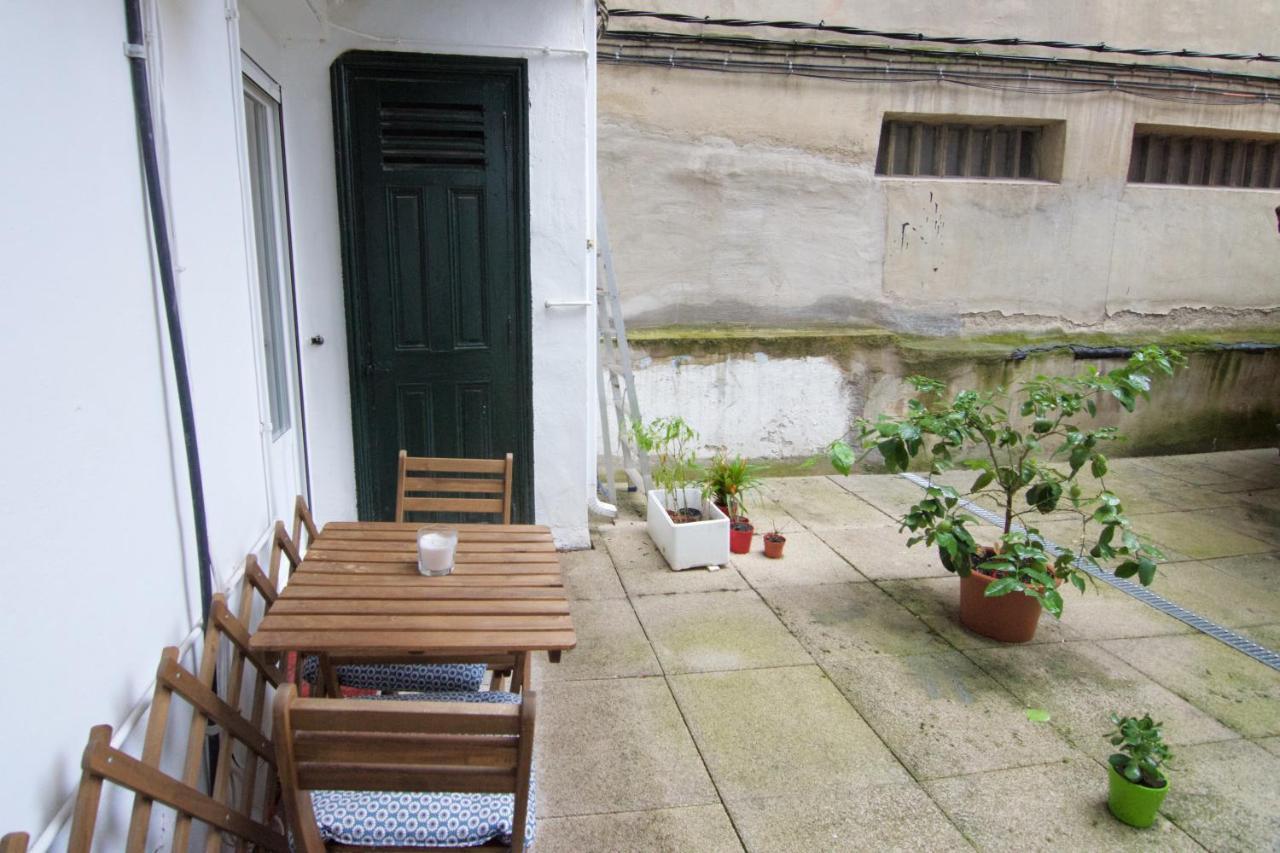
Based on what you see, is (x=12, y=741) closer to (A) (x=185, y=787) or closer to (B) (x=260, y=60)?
(A) (x=185, y=787)

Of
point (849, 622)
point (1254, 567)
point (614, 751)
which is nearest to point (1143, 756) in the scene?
point (849, 622)

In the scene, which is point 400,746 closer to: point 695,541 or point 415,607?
point 415,607

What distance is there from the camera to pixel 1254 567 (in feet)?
15.5

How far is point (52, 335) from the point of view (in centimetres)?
141

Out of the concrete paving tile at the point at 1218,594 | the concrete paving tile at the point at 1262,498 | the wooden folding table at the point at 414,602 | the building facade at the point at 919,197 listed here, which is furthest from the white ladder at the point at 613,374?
the concrete paving tile at the point at 1262,498

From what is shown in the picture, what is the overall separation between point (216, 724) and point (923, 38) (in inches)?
258

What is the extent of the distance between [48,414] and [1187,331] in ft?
28.1

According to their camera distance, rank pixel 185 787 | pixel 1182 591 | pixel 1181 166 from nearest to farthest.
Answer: pixel 185 787
pixel 1182 591
pixel 1181 166

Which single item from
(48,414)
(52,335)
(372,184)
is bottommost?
(48,414)

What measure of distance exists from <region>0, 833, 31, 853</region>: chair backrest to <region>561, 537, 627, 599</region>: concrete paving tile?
2.94 meters

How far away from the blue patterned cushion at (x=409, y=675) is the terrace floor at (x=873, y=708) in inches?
19.3

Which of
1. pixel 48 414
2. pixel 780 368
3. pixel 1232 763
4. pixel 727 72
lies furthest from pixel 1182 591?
pixel 48 414

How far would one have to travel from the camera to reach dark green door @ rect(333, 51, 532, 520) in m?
3.97

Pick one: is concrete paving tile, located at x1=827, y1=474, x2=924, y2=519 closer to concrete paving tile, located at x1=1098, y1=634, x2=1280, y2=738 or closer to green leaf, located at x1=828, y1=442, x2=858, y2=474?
concrete paving tile, located at x1=1098, y1=634, x2=1280, y2=738
